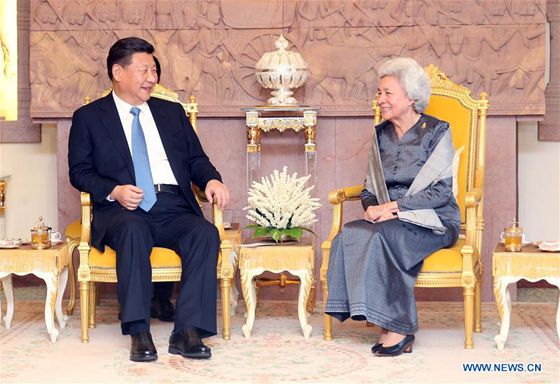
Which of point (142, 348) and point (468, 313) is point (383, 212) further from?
point (142, 348)

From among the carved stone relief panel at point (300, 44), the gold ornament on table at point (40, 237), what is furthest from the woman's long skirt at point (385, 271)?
the gold ornament on table at point (40, 237)

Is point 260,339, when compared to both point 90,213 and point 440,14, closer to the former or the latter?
point 90,213

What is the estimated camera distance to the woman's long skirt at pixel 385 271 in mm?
4918

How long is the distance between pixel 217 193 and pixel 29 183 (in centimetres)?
207

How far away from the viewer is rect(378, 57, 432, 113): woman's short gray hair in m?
5.19

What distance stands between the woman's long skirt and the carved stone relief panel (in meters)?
1.44

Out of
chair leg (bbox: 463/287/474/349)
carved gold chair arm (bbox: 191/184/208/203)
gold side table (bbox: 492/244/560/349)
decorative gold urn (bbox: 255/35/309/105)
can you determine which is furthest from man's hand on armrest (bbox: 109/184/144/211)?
gold side table (bbox: 492/244/560/349)

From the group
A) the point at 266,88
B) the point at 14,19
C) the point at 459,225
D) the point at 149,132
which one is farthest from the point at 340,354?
the point at 14,19

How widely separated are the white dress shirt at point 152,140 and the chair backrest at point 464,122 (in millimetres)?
1476

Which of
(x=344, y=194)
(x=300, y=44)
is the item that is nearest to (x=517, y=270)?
(x=344, y=194)

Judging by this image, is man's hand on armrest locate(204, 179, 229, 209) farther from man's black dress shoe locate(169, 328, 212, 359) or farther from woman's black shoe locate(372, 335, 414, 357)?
woman's black shoe locate(372, 335, 414, 357)

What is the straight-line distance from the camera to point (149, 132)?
5.56m

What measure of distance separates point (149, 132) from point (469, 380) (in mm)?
2193

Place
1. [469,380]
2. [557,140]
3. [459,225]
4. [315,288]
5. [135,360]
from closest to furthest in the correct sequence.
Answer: [469,380], [135,360], [459,225], [315,288], [557,140]
